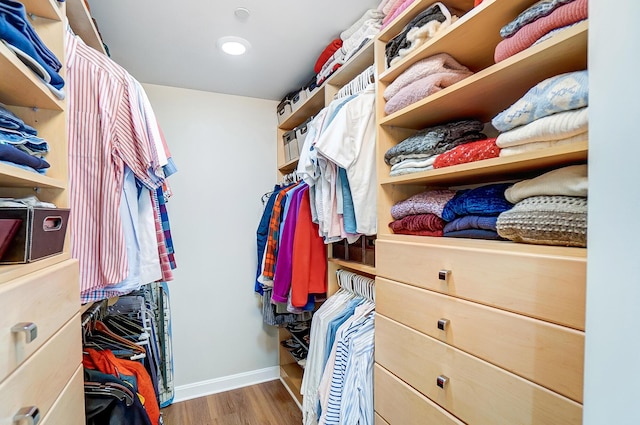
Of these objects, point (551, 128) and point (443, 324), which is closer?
point (551, 128)

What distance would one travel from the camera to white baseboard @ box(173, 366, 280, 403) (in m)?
2.28

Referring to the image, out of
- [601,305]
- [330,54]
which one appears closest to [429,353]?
[601,305]

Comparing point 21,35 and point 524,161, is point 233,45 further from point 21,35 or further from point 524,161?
point 524,161

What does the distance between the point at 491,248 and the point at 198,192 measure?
6.94 ft

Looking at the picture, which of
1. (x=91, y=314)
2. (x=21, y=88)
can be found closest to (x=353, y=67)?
(x=21, y=88)

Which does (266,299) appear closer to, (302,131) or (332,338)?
(332,338)

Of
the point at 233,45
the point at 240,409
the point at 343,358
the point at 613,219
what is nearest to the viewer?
the point at 613,219

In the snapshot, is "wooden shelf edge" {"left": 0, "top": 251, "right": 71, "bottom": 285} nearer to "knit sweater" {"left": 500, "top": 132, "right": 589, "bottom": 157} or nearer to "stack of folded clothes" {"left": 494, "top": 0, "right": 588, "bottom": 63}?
"knit sweater" {"left": 500, "top": 132, "right": 589, "bottom": 157}

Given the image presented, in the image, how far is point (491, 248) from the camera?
0.81 m

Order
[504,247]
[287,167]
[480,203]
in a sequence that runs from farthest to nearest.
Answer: [287,167]
[480,203]
[504,247]

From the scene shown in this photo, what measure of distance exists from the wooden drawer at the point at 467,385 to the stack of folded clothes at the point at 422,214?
1.18 ft

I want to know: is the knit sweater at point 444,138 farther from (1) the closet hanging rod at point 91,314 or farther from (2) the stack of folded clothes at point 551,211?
(1) the closet hanging rod at point 91,314

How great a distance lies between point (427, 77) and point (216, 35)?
1188 mm

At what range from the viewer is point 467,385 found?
847mm
